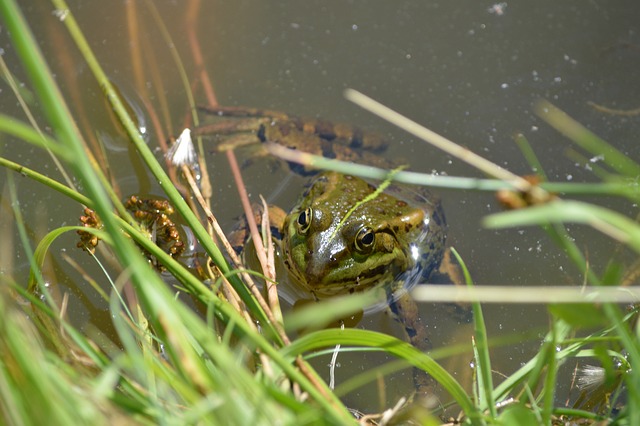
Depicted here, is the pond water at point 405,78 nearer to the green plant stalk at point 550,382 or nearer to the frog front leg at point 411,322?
the frog front leg at point 411,322

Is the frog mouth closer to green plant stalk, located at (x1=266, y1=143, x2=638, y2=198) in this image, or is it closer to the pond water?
the pond water

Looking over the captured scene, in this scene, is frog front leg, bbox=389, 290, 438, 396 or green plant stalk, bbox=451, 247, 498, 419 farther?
frog front leg, bbox=389, 290, 438, 396

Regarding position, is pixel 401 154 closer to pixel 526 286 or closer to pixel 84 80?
pixel 526 286

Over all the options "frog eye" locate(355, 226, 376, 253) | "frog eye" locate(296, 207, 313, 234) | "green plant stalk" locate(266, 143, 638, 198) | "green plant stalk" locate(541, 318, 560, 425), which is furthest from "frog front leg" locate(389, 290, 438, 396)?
"green plant stalk" locate(266, 143, 638, 198)

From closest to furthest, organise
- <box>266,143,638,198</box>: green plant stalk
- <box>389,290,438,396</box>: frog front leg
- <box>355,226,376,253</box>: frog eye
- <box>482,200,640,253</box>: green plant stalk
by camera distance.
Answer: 1. <box>482,200,640,253</box>: green plant stalk
2. <box>266,143,638,198</box>: green plant stalk
3. <box>355,226,376,253</box>: frog eye
4. <box>389,290,438,396</box>: frog front leg

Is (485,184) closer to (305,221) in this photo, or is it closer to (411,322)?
(305,221)

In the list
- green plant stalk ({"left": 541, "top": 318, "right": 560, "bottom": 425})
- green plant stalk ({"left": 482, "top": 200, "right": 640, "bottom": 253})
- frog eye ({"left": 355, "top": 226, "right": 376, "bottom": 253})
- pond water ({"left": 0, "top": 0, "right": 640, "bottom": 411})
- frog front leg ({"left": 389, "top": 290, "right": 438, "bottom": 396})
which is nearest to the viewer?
green plant stalk ({"left": 482, "top": 200, "right": 640, "bottom": 253})

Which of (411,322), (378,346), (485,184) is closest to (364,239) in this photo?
(411,322)
